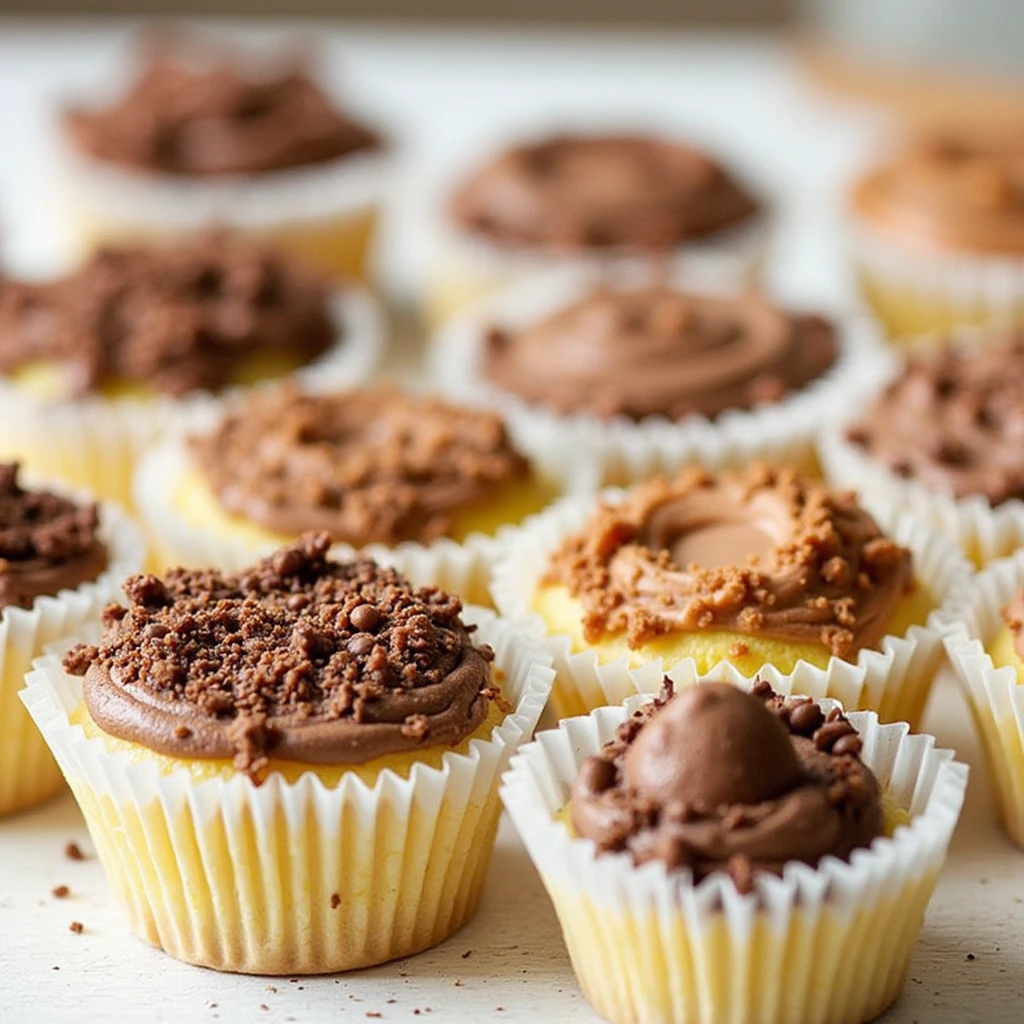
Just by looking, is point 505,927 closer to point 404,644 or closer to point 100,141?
point 404,644

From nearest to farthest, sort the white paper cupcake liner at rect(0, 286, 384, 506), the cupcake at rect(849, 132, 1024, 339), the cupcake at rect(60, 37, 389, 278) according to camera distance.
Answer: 1. the white paper cupcake liner at rect(0, 286, 384, 506)
2. the cupcake at rect(849, 132, 1024, 339)
3. the cupcake at rect(60, 37, 389, 278)

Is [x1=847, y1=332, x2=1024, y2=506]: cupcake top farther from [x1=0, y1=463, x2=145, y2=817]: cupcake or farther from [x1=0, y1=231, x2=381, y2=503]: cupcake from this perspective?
[x1=0, y1=463, x2=145, y2=817]: cupcake

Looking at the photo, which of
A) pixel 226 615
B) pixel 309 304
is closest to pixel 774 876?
pixel 226 615

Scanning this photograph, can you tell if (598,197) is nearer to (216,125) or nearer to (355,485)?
(216,125)

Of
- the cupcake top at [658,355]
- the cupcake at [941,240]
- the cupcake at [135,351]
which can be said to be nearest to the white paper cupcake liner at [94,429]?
the cupcake at [135,351]

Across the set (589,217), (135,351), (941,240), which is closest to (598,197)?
(589,217)

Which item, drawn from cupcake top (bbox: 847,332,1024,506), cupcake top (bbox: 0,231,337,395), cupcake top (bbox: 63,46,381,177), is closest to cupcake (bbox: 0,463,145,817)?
cupcake top (bbox: 0,231,337,395)

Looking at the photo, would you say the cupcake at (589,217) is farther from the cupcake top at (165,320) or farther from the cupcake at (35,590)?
the cupcake at (35,590)
